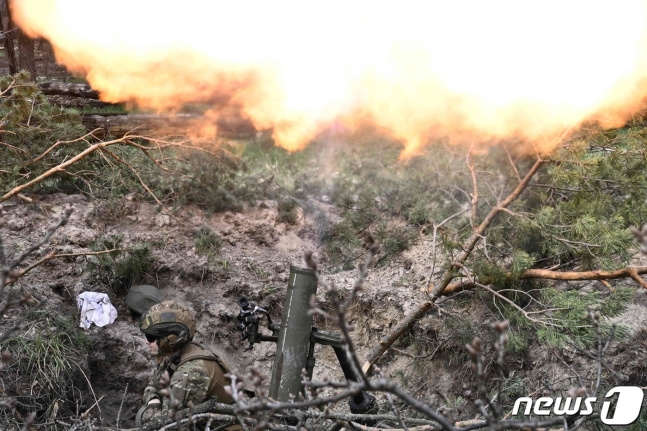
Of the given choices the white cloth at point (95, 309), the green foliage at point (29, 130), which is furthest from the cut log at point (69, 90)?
the white cloth at point (95, 309)

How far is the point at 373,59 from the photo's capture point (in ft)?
24.8

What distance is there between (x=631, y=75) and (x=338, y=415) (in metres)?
4.22

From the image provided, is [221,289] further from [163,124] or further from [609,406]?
[609,406]

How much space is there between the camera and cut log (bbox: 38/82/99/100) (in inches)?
366

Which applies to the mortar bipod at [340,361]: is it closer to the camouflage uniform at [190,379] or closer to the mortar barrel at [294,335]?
the mortar barrel at [294,335]

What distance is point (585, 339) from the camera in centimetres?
577

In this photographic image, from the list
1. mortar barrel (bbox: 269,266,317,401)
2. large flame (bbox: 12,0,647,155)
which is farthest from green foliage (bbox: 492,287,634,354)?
mortar barrel (bbox: 269,266,317,401)

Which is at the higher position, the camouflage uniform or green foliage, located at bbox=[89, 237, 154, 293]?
green foliage, located at bbox=[89, 237, 154, 293]

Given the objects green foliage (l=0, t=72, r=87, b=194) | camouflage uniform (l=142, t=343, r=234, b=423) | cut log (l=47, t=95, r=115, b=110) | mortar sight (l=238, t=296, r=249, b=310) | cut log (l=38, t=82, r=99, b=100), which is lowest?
camouflage uniform (l=142, t=343, r=234, b=423)

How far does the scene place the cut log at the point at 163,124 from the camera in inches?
373

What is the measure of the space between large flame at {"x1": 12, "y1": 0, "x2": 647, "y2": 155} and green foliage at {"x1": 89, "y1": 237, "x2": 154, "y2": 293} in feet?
6.08

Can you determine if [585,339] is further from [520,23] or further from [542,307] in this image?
[520,23]

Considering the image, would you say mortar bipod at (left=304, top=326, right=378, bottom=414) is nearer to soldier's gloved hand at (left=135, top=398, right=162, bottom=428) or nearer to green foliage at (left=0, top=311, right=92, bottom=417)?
soldier's gloved hand at (left=135, top=398, right=162, bottom=428)

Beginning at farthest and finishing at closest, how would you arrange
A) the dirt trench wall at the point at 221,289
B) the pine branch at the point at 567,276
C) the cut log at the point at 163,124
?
the cut log at the point at 163,124 → the dirt trench wall at the point at 221,289 → the pine branch at the point at 567,276
